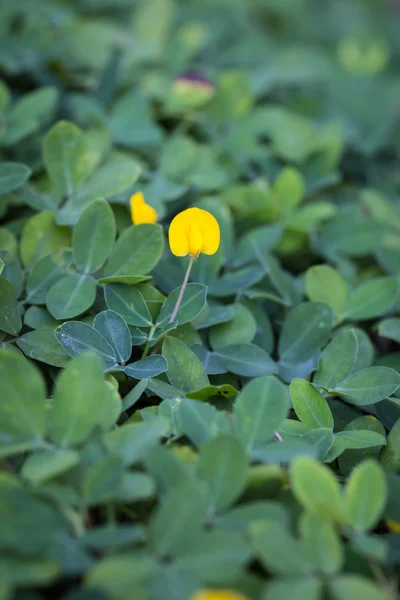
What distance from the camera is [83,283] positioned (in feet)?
2.83

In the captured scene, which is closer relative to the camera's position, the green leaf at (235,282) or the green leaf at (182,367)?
the green leaf at (182,367)

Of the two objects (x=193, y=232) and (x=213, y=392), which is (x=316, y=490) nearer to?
(x=213, y=392)

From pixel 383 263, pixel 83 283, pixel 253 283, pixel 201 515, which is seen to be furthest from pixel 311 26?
pixel 201 515

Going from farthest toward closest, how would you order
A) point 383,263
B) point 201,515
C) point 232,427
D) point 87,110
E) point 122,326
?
point 87,110
point 383,263
point 122,326
point 232,427
point 201,515

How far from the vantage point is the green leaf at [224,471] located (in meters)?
0.60

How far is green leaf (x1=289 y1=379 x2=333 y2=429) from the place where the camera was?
0.77 m

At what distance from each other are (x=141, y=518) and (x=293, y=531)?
0.54ft

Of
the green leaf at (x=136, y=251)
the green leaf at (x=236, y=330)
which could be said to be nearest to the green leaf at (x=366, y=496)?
the green leaf at (x=236, y=330)

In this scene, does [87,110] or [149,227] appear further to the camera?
[87,110]

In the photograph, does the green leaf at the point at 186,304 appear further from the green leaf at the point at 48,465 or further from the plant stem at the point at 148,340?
the green leaf at the point at 48,465

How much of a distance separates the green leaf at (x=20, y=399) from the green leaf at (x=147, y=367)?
0.57ft

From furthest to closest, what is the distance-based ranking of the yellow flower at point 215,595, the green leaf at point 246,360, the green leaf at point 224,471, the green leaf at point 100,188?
the green leaf at point 100,188, the green leaf at point 246,360, the green leaf at point 224,471, the yellow flower at point 215,595

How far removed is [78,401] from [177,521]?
0.17 metres

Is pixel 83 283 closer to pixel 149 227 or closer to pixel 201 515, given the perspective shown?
pixel 149 227
